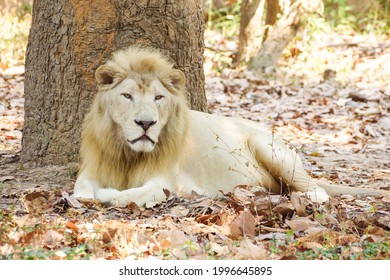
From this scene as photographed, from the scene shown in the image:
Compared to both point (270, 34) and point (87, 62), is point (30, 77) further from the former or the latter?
point (270, 34)

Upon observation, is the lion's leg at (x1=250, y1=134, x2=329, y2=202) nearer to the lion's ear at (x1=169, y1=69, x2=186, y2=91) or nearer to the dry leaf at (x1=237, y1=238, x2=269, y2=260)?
the lion's ear at (x1=169, y1=69, x2=186, y2=91)

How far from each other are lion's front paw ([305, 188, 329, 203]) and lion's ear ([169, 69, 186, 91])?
122 cm

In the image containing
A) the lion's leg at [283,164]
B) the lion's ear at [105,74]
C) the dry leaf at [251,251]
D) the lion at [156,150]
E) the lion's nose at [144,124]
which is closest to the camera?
the dry leaf at [251,251]

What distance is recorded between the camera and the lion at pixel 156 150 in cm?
538

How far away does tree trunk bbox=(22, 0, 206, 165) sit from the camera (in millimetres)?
6129

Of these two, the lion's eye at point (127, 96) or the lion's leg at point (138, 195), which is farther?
the lion's eye at point (127, 96)

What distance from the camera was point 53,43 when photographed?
6.22 metres

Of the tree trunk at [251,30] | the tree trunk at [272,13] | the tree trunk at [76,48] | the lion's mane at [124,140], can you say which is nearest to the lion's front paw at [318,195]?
the lion's mane at [124,140]

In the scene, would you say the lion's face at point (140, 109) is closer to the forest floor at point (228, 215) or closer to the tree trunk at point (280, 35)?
the forest floor at point (228, 215)

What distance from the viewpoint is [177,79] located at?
18.6 ft

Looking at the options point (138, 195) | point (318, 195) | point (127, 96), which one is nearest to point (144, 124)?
point (127, 96)

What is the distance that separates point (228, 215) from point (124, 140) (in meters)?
1.10

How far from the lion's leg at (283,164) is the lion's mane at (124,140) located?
0.84 metres

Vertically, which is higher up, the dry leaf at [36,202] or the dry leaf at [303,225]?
the dry leaf at [303,225]
